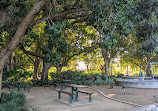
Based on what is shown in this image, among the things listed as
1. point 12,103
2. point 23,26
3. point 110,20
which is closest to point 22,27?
point 23,26

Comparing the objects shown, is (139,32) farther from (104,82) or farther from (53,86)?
(53,86)

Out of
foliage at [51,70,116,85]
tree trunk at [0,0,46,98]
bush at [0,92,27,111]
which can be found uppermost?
tree trunk at [0,0,46,98]

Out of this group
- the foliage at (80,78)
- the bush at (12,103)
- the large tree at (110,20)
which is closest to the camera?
the bush at (12,103)

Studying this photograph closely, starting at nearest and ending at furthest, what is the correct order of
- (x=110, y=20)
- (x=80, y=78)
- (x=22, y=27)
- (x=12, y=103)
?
(x=12, y=103)
(x=22, y=27)
(x=110, y=20)
(x=80, y=78)

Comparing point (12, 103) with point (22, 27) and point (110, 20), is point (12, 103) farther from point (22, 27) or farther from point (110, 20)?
point (110, 20)

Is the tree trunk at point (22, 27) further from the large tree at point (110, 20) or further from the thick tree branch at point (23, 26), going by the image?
the large tree at point (110, 20)

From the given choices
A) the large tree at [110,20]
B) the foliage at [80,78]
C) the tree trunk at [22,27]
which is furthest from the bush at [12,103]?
the foliage at [80,78]

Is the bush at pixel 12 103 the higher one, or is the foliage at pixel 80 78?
the foliage at pixel 80 78

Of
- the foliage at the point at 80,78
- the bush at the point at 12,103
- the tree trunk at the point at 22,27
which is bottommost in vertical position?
the bush at the point at 12,103

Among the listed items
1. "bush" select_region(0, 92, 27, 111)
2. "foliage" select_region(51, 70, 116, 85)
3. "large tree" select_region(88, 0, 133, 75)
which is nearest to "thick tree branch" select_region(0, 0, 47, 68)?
"bush" select_region(0, 92, 27, 111)

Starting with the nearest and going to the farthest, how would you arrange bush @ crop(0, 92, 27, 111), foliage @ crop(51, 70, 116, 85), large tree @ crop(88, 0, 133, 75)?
bush @ crop(0, 92, 27, 111), large tree @ crop(88, 0, 133, 75), foliage @ crop(51, 70, 116, 85)

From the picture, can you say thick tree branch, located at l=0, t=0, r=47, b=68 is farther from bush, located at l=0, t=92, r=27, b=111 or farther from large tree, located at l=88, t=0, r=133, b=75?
large tree, located at l=88, t=0, r=133, b=75

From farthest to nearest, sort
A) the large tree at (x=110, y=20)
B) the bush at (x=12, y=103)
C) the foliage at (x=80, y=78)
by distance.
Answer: the foliage at (x=80, y=78) → the large tree at (x=110, y=20) → the bush at (x=12, y=103)

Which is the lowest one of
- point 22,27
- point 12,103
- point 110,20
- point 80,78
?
point 12,103
